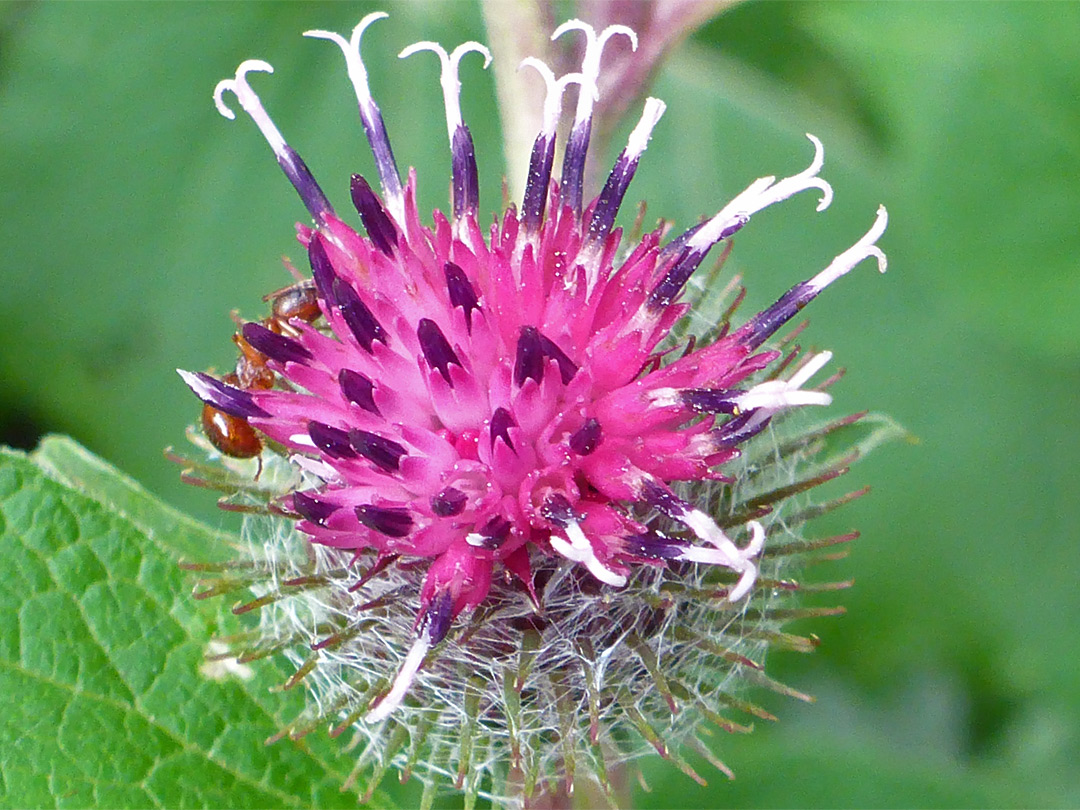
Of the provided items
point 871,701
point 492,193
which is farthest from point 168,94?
point 871,701

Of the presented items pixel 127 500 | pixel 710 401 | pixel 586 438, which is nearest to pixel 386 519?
pixel 586 438

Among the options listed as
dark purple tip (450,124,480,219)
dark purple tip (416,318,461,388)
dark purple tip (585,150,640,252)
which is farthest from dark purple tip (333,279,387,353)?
dark purple tip (585,150,640,252)

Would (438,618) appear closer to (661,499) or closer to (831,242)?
(661,499)

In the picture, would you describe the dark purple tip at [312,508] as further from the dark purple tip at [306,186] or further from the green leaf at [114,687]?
the dark purple tip at [306,186]

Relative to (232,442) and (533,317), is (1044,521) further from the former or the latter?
(232,442)

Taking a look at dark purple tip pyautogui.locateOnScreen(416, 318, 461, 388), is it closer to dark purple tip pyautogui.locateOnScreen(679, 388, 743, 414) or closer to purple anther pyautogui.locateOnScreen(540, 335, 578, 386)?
purple anther pyautogui.locateOnScreen(540, 335, 578, 386)

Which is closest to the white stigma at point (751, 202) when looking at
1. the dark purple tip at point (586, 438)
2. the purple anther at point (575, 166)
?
the purple anther at point (575, 166)
